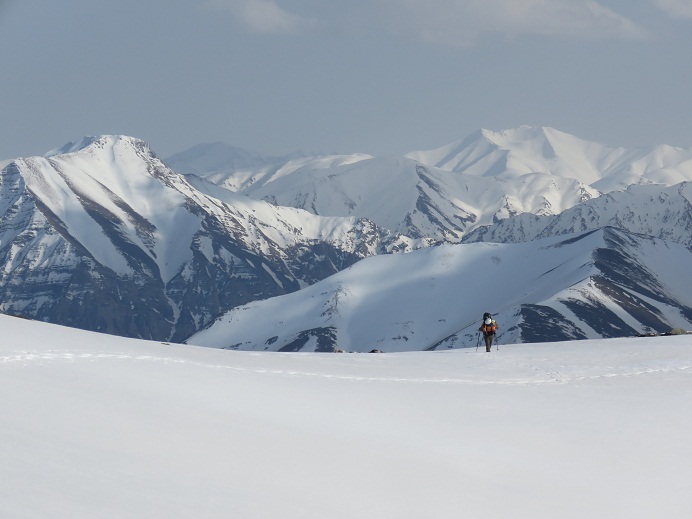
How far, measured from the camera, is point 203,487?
24.3m

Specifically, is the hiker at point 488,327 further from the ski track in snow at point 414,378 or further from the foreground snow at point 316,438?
the foreground snow at point 316,438

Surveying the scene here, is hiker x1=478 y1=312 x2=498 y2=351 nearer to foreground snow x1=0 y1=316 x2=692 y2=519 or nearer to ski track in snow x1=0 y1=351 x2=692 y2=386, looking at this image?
ski track in snow x1=0 y1=351 x2=692 y2=386

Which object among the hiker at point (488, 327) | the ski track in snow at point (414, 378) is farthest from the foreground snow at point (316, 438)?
the hiker at point (488, 327)

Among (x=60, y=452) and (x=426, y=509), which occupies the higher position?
(x=60, y=452)

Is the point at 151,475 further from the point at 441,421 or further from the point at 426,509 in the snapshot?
the point at 441,421

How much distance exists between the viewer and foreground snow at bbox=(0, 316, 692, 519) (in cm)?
2394

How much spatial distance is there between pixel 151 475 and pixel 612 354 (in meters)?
32.0

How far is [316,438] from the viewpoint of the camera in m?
30.6

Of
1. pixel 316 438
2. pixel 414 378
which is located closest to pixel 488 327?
pixel 414 378

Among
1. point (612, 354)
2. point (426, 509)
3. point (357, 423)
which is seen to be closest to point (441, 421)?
point (357, 423)

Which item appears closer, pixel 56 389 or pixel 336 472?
pixel 336 472

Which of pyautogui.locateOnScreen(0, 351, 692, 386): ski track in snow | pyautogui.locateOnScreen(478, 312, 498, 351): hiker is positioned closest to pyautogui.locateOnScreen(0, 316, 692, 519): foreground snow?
pyautogui.locateOnScreen(0, 351, 692, 386): ski track in snow

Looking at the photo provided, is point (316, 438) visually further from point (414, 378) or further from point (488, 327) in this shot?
point (488, 327)

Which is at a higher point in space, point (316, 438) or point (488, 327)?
point (316, 438)
